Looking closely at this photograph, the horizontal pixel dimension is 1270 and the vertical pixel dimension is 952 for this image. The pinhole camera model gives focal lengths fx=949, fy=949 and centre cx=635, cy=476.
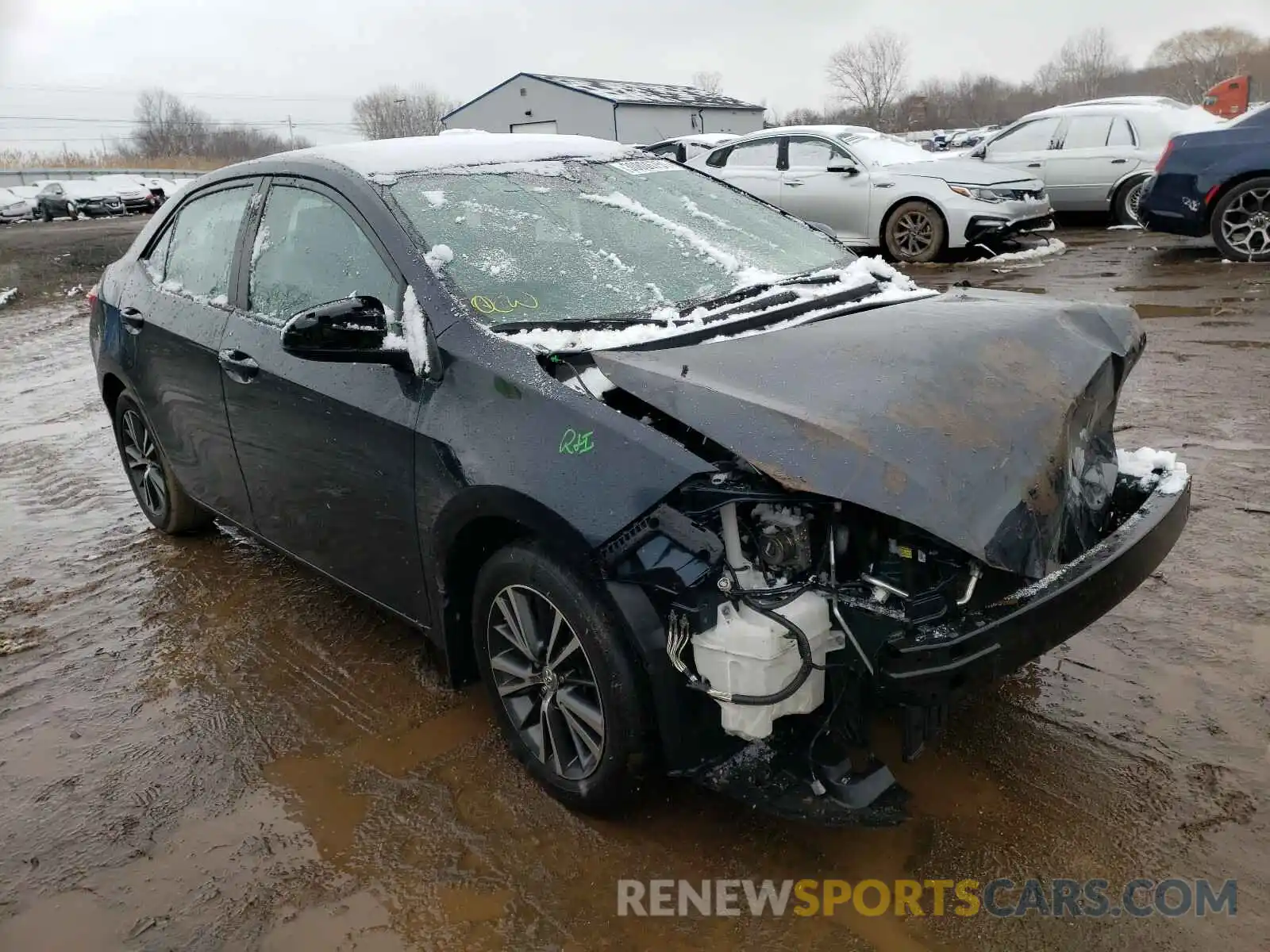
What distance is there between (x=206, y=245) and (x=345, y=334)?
1.64 metres

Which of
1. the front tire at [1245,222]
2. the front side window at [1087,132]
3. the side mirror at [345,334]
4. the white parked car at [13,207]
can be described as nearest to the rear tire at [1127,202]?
the front side window at [1087,132]

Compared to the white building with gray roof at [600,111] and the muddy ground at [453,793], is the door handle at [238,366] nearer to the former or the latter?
the muddy ground at [453,793]

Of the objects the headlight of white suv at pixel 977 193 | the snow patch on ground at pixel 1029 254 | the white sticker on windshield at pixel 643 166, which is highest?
the white sticker on windshield at pixel 643 166

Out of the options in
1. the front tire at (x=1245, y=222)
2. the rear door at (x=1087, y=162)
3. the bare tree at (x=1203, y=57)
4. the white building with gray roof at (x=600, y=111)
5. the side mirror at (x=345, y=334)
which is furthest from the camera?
the bare tree at (x=1203, y=57)

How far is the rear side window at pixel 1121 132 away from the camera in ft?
39.8

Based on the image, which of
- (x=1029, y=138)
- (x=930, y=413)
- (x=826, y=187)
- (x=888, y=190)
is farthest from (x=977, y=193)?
(x=930, y=413)

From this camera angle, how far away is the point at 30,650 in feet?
12.4

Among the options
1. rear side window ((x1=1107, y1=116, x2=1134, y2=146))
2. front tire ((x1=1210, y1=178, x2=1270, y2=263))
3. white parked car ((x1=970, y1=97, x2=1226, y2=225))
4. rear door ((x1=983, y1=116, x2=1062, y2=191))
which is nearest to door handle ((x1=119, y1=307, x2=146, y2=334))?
front tire ((x1=1210, y1=178, x2=1270, y2=263))

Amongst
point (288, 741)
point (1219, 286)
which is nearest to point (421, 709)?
point (288, 741)

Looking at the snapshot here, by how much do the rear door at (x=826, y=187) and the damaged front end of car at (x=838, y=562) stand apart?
360 inches

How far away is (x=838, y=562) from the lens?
86.9 inches

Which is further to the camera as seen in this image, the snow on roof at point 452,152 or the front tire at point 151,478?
the front tire at point 151,478

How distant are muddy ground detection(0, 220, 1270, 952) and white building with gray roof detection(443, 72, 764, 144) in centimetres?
3286

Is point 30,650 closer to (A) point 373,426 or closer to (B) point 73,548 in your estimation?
(B) point 73,548
